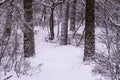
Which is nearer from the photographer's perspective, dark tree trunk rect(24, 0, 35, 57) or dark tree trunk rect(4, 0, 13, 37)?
dark tree trunk rect(4, 0, 13, 37)

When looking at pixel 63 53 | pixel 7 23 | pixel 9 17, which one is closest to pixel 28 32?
pixel 63 53

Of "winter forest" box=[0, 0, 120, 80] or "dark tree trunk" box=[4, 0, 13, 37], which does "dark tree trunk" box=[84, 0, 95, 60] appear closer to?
"winter forest" box=[0, 0, 120, 80]

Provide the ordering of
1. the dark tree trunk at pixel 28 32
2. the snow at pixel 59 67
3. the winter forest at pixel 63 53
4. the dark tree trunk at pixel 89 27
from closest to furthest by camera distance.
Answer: the winter forest at pixel 63 53
the snow at pixel 59 67
the dark tree trunk at pixel 89 27
the dark tree trunk at pixel 28 32

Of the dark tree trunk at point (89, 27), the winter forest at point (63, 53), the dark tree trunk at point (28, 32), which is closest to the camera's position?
the winter forest at point (63, 53)

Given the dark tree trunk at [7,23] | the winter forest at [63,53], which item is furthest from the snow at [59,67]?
the dark tree trunk at [7,23]

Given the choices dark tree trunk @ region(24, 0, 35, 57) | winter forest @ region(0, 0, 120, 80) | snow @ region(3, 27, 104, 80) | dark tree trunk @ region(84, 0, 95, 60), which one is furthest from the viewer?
dark tree trunk @ region(24, 0, 35, 57)

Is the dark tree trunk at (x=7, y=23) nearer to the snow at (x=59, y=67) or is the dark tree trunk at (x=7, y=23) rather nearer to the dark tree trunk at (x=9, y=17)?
the dark tree trunk at (x=9, y=17)

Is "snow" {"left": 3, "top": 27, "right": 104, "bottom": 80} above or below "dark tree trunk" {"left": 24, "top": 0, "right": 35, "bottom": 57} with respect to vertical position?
below

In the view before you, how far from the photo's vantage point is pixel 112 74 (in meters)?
5.72

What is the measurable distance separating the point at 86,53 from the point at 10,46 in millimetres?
3087

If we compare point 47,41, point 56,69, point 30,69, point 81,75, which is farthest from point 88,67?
point 47,41

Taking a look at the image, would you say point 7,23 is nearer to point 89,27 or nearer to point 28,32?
point 28,32

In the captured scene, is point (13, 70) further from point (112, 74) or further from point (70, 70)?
point (112, 74)

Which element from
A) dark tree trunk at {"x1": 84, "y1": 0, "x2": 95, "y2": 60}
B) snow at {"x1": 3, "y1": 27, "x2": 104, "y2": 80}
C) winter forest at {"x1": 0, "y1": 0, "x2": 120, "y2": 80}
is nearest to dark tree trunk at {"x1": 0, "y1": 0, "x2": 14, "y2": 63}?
winter forest at {"x1": 0, "y1": 0, "x2": 120, "y2": 80}
